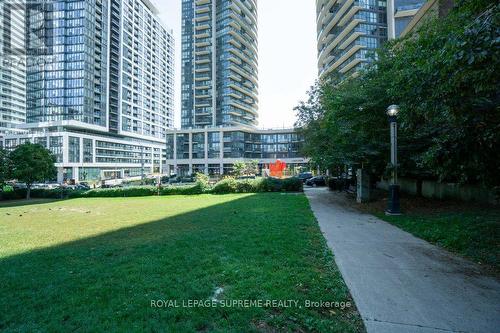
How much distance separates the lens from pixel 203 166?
81.4m

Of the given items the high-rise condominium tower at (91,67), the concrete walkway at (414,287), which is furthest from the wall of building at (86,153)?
the concrete walkway at (414,287)

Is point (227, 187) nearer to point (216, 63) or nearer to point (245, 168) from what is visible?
point (245, 168)

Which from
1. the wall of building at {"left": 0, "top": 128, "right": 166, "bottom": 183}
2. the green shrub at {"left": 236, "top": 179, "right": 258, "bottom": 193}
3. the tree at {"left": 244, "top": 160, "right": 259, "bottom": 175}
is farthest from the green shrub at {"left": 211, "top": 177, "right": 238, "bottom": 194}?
the tree at {"left": 244, "top": 160, "right": 259, "bottom": 175}

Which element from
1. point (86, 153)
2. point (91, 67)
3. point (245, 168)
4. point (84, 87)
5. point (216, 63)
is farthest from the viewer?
point (216, 63)

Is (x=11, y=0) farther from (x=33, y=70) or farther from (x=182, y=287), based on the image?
(x=182, y=287)

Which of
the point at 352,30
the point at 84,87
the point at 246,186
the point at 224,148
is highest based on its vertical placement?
the point at 352,30

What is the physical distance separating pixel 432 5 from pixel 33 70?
109m

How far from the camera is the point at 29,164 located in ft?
105

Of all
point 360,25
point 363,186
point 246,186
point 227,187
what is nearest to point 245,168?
point 360,25

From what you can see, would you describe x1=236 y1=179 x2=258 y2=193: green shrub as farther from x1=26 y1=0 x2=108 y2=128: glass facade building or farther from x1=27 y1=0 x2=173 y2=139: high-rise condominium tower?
x1=26 y1=0 x2=108 y2=128: glass facade building

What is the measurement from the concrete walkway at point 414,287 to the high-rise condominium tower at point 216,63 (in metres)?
79.1

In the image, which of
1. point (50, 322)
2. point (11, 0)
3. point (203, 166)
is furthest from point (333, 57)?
point (11, 0)

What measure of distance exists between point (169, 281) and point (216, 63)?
8826 centimetres

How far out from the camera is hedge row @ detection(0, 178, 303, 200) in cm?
2541
